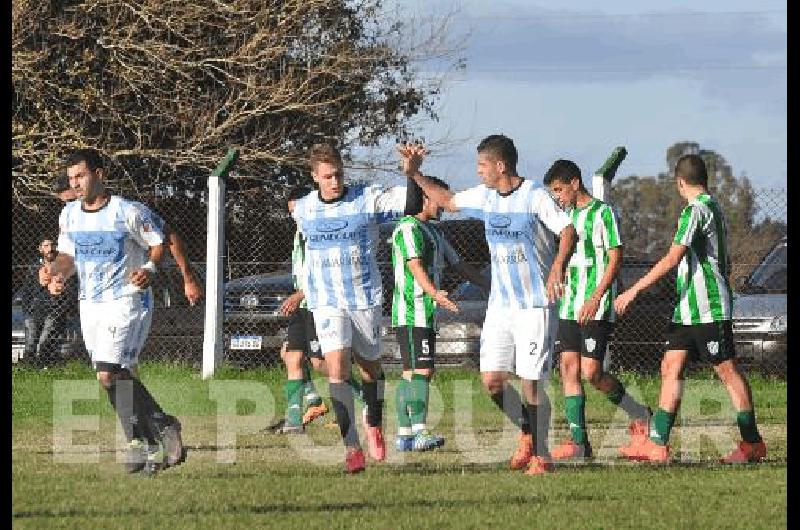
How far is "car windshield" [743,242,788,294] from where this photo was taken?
20.3m

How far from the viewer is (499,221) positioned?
37.6 ft

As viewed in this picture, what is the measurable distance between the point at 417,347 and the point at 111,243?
3.25 m

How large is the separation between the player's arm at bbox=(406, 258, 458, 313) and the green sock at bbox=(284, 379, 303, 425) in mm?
1776

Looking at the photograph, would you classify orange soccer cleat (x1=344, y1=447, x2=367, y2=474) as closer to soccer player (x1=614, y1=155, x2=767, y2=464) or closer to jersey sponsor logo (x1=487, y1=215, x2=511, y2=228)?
jersey sponsor logo (x1=487, y1=215, x2=511, y2=228)

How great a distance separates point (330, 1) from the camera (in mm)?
25812

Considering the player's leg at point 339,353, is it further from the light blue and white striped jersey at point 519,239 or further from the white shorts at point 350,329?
the light blue and white striped jersey at point 519,239

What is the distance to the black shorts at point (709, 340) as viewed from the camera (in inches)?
477

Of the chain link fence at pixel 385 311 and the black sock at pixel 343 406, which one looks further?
the chain link fence at pixel 385 311

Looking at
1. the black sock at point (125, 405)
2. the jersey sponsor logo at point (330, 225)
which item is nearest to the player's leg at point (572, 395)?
the jersey sponsor logo at point (330, 225)

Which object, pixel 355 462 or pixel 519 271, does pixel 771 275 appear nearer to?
pixel 519 271

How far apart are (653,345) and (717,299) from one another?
307 inches

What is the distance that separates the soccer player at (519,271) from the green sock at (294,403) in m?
3.14

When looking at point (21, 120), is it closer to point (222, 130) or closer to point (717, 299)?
point (222, 130)
